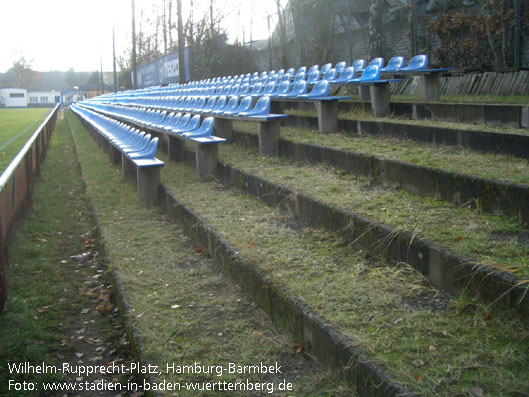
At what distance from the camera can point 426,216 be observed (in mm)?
3945

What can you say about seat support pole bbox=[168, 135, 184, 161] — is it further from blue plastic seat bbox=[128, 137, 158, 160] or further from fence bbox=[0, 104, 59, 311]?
fence bbox=[0, 104, 59, 311]

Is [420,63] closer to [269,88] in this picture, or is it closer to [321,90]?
[321,90]

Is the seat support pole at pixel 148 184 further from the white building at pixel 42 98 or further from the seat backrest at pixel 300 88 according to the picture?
the white building at pixel 42 98

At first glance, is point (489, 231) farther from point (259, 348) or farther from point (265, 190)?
point (265, 190)

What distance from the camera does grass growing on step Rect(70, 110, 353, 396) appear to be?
298 cm

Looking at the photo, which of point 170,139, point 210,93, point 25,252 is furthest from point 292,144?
point 210,93

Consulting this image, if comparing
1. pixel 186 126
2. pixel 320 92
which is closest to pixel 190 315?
pixel 186 126

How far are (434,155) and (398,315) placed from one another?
104 inches

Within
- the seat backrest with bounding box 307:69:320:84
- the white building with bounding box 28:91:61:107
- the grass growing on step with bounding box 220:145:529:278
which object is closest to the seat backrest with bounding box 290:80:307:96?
the seat backrest with bounding box 307:69:320:84

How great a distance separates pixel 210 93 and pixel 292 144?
860 cm

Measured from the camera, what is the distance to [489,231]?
3516 mm

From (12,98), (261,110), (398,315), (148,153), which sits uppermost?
(12,98)

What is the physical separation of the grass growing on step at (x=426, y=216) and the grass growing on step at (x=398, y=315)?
0.28 m

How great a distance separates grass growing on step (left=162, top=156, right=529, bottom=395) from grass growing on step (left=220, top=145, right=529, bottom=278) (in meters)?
0.28
